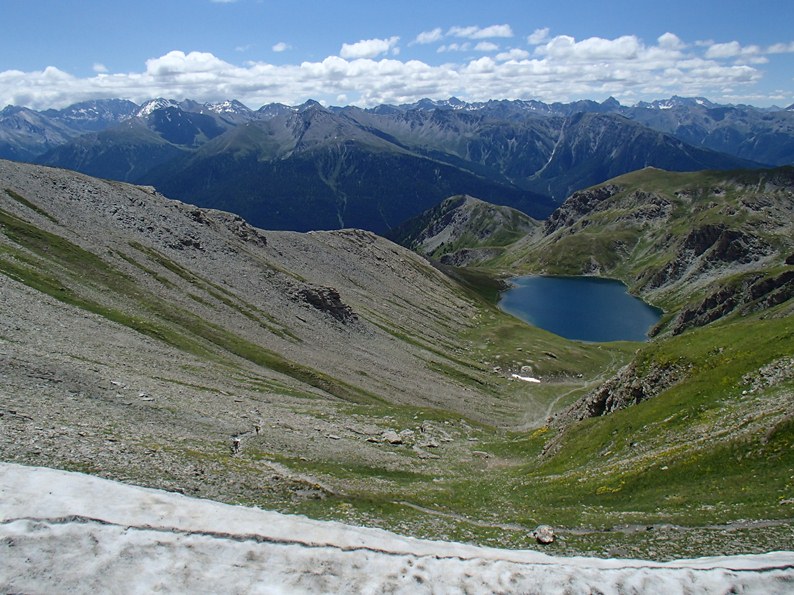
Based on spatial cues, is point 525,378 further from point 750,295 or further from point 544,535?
point 544,535

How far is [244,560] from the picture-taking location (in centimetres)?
1930

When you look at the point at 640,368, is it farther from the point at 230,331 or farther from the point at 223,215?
the point at 223,215

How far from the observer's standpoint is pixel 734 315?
178500mm

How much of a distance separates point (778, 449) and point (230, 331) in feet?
242

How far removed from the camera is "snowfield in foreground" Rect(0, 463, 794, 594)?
17.9m

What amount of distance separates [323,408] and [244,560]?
44.7 meters

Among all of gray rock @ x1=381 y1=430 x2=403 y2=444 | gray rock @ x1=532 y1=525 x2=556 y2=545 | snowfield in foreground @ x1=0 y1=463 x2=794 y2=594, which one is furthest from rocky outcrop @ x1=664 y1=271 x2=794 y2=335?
snowfield in foreground @ x1=0 y1=463 x2=794 y2=594

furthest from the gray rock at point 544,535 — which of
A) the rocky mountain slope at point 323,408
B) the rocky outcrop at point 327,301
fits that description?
the rocky outcrop at point 327,301

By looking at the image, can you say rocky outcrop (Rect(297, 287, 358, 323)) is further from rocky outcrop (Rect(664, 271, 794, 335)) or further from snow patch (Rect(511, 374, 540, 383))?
rocky outcrop (Rect(664, 271, 794, 335))

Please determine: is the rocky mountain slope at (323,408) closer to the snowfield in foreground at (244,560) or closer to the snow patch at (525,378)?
the snow patch at (525,378)

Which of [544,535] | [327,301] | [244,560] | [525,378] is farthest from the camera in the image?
[525,378]

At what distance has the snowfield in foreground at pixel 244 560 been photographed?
58.7 ft

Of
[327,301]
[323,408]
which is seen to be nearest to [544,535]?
[323,408]

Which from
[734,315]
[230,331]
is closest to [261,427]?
[230,331]
